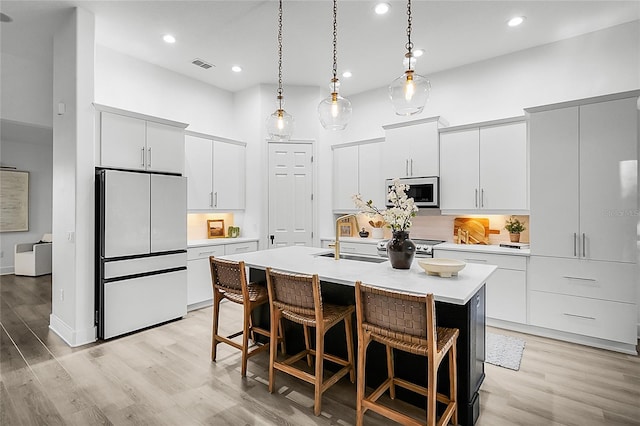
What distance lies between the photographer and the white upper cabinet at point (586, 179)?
3174mm

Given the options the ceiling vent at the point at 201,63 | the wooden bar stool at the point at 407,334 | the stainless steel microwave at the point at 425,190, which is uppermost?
the ceiling vent at the point at 201,63

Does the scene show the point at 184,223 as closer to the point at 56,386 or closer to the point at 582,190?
the point at 56,386

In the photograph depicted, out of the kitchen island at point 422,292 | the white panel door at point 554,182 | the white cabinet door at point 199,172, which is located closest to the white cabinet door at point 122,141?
the white cabinet door at point 199,172

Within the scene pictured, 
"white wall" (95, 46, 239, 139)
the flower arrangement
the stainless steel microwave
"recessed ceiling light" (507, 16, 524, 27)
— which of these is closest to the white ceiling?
"recessed ceiling light" (507, 16, 524, 27)

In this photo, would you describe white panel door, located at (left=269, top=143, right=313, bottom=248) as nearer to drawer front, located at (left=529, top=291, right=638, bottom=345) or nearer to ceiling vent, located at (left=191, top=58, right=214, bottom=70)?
ceiling vent, located at (left=191, top=58, right=214, bottom=70)

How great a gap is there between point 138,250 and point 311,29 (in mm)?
3179

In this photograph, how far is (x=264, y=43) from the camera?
415 cm

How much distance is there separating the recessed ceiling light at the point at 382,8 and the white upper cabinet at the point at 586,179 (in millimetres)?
1911

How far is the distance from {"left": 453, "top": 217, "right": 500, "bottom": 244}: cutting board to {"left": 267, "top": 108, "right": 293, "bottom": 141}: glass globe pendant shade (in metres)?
2.85

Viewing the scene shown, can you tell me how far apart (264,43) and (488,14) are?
2530 mm

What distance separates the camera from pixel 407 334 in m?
1.83

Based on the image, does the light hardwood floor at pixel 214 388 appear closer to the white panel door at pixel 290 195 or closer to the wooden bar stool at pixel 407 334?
the wooden bar stool at pixel 407 334

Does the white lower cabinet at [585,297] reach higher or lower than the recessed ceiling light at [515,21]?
lower

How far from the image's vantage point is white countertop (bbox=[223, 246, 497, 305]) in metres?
1.92
